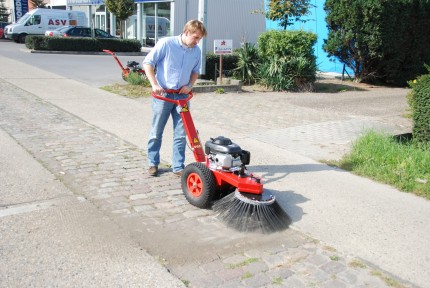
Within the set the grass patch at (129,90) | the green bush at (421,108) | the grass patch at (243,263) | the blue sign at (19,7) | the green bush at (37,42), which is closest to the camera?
the grass patch at (243,263)

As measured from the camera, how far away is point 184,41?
489 cm

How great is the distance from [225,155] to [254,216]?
0.63m

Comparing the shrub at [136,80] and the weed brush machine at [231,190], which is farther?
the shrub at [136,80]

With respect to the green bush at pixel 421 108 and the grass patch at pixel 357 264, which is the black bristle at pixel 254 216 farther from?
the green bush at pixel 421 108

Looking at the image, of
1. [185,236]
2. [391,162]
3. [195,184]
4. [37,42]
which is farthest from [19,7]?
[185,236]

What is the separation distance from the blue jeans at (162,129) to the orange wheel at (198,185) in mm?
740

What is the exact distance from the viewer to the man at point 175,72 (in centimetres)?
486

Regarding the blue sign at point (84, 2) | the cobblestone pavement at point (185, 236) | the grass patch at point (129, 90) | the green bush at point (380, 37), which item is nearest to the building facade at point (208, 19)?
the blue sign at point (84, 2)

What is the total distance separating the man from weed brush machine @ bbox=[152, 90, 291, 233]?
59 cm

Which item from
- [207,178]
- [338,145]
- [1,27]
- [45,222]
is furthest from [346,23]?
[1,27]

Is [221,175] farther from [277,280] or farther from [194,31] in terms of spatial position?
[194,31]

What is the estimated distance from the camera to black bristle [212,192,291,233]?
13.1 feet

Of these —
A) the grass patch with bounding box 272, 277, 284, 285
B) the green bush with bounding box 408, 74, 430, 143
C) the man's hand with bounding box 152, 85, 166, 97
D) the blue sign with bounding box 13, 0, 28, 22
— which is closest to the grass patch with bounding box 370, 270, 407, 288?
the grass patch with bounding box 272, 277, 284, 285

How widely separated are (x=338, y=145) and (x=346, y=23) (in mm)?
8086
